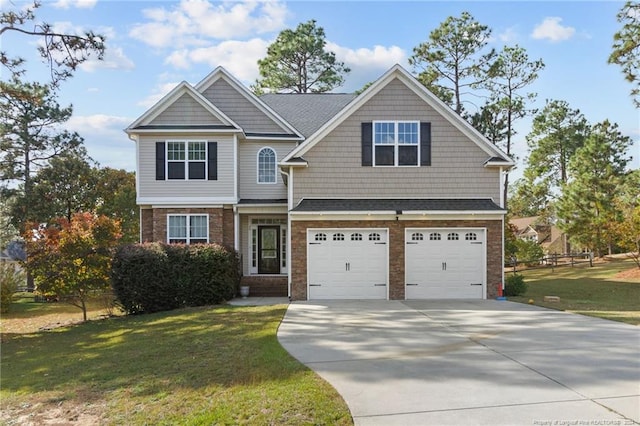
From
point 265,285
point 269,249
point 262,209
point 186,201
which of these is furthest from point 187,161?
point 265,285

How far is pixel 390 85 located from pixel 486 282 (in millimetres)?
7379

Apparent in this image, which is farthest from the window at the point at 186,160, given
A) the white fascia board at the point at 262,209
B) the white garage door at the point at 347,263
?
the white garage door at the point at 347,263

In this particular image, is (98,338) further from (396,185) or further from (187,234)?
(396,185)

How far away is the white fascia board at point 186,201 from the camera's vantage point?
58.4ft

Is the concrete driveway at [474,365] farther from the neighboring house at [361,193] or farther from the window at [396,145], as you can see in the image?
the window at [396,145]

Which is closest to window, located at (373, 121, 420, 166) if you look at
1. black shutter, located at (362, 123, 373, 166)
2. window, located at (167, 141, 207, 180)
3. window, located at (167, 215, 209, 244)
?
black shutter, located at (362, 123, 373, 166)

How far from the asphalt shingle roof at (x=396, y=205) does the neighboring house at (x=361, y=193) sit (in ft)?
0.14

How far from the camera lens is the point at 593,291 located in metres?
18.9

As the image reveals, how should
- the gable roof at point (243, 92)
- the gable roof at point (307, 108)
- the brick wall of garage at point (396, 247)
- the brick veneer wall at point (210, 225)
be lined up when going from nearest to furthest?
the brick wall of garage at point (396, 247) < the brick veneer wall at point (210, 225) < the gable roof at point (243, 92) < the gable roof at point (307, 108)

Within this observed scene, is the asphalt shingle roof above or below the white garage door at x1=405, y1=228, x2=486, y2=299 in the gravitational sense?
above

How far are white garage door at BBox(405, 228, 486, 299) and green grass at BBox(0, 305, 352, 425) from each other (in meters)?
5.77

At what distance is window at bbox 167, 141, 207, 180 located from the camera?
17.9 metres

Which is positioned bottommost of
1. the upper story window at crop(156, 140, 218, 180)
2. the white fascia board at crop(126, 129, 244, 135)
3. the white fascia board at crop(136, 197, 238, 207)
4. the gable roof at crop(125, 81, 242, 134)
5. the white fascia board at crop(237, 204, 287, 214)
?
the white fascia board at crop(237, 204, 287, 214)

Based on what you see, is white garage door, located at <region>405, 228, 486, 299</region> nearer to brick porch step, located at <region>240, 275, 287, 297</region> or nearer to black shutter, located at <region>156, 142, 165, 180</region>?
brick porch step, located at <region>240, 275, 287, 297</region>
